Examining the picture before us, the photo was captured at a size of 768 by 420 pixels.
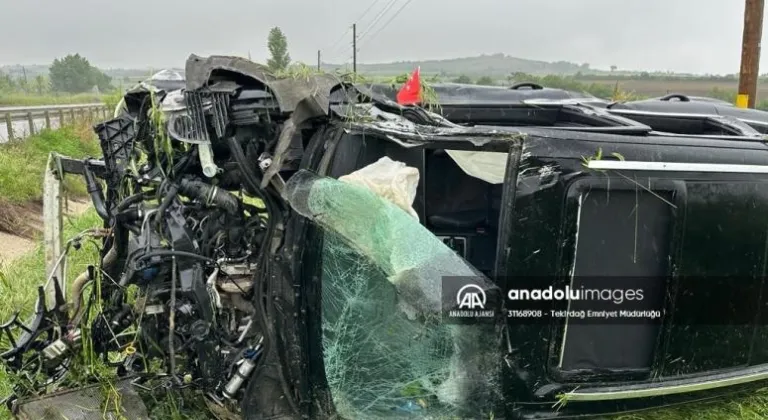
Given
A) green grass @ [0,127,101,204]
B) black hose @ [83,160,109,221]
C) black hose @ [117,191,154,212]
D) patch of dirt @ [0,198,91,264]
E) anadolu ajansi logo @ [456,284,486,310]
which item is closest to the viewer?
anadolu ajansi logo @ [456,284,486,310]

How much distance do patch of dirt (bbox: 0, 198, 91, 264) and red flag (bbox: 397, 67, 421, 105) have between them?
254 inches

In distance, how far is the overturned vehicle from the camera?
97.2 inches

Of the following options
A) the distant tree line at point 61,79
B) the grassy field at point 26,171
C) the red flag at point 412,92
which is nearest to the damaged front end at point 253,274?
the red flag at point 412,92

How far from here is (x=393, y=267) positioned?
94.3 inches

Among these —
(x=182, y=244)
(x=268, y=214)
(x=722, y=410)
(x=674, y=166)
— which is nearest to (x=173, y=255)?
(x=182, y=244)

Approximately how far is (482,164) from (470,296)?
4.93ft

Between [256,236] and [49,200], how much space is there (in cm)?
139

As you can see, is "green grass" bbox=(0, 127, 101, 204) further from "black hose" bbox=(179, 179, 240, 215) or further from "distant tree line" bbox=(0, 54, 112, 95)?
"distant tree line" bbox=(0, 54, 112, 95)

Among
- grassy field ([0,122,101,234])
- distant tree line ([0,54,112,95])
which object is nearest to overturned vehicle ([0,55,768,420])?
grassy field ([0,122,101,234])

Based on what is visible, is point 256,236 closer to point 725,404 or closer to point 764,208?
point 764,208

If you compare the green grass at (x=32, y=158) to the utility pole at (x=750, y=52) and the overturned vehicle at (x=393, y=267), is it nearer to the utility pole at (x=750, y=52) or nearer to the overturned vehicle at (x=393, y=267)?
the overturned vehicle at (x=393, y=267)

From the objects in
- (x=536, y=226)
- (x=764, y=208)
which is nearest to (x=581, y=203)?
(x=536, y=226)

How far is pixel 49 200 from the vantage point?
3566 mm

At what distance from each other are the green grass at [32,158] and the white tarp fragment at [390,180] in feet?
21.8
